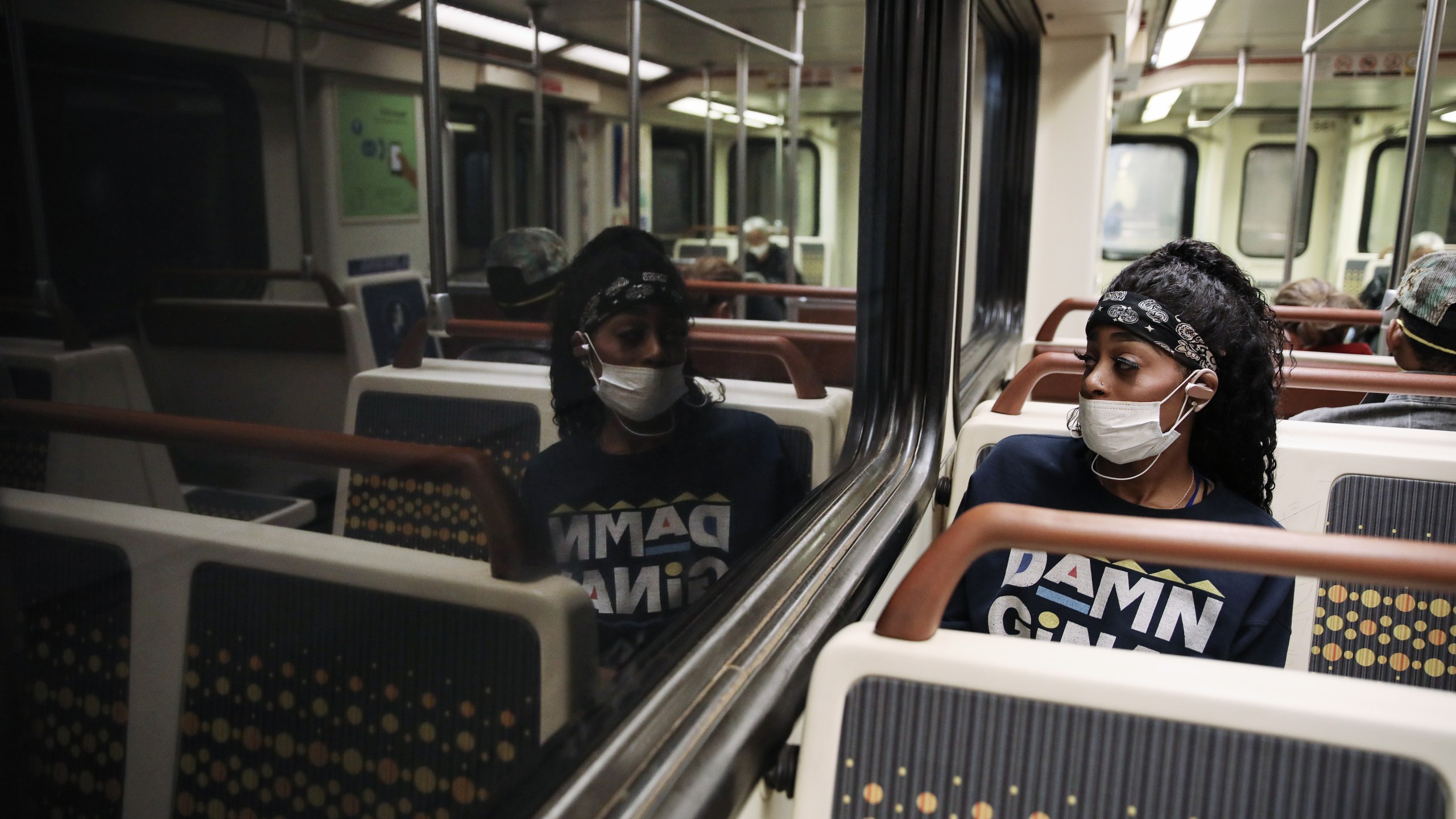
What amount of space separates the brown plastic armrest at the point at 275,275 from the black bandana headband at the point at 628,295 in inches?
17.0

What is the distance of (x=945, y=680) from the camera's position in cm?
94

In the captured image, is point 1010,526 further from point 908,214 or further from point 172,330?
point 908,214

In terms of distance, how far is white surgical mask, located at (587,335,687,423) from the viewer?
119cm

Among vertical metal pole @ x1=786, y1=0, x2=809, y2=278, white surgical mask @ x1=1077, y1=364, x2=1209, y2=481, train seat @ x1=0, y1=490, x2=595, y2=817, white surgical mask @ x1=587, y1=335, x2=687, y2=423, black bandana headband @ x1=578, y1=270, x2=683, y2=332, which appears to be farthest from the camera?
vertical metal pole @ x1=786, y1=0, x2=809, y2=278

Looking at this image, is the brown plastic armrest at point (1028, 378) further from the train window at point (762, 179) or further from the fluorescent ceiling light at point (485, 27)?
the fluorescent ceiling light at point (485, 27)

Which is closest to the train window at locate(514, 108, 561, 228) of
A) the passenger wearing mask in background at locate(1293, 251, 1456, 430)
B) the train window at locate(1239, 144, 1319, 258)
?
the passenger wearing mask in background at locate(1293, 251, 1456, 430)

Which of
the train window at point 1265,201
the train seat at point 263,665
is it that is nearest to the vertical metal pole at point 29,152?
the train seat at point 263,665

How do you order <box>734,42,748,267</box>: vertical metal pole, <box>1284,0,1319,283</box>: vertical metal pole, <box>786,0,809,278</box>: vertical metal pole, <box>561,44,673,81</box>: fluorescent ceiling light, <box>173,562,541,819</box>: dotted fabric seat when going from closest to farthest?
<box>173,562,541,819</box>: dotted fabric seat → <box>561,44,673,81</box>: fluorescent ceiling light → <box>734,42,748,267</box>: vertical metal pole → <box>786,0,809,278</box>: vertical metal pole → <box>1284,0,1319,283</box>: vertical metal pole

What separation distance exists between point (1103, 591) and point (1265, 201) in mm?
8517

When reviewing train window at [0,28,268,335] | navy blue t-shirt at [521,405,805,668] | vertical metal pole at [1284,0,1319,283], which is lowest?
navy blue t-shirt at [521,405,805,668]

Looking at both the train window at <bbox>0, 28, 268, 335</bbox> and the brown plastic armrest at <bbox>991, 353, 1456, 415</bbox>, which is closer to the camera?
the train window at <bbox>0, 28, 268, 335</bbox>

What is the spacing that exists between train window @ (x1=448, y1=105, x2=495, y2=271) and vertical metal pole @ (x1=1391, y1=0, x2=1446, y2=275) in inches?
99.0

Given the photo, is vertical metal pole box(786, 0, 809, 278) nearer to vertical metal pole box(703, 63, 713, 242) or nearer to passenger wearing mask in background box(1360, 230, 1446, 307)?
vertical metal pole box(703, 63, 713, 242)

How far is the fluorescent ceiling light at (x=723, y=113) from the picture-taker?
54.9 inches
